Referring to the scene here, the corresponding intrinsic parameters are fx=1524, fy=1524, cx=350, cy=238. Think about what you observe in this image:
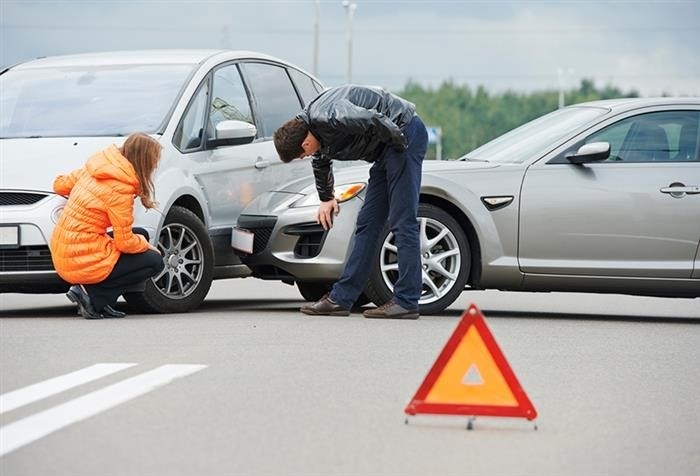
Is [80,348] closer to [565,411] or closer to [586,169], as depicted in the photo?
[565,411]

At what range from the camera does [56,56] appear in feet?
39.9

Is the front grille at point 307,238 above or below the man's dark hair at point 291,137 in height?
below

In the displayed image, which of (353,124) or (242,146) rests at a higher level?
(353,124)

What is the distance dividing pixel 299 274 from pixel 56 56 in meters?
3.07

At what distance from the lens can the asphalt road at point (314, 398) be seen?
5.28m

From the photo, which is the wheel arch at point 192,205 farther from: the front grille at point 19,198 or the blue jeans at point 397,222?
the blue jeans at point 397,222

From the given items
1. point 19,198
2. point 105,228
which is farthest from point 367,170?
point 19,198

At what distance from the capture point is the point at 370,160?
10.2 meters

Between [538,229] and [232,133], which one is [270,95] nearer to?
[232,133]

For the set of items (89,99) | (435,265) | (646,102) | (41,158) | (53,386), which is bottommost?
(435,265)

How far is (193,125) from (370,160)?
4.85 feet

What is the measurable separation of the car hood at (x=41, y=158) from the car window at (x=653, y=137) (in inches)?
132

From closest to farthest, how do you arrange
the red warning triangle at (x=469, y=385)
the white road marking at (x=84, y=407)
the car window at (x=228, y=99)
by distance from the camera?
the white road marking at (x=84, y=407) < the red warning triangle at (x=469, y=385) < the car window at (x=228, y=99)

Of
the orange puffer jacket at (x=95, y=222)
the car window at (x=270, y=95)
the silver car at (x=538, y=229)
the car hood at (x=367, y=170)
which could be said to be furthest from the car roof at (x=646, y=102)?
the orange puffer jacket at (x=95, y=222)
